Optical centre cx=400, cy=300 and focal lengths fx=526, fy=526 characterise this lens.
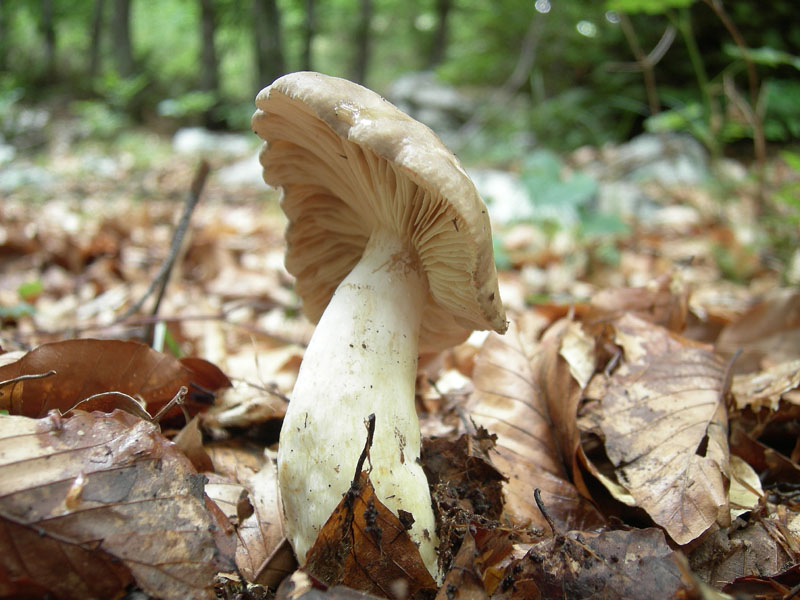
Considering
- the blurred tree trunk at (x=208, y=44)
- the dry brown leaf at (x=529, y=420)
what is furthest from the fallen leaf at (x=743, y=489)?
the blurred tree trunk at (x=208, y=44)

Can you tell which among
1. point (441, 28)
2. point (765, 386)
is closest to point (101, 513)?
point (765, 386)

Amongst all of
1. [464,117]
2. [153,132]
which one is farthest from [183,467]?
[153,132]

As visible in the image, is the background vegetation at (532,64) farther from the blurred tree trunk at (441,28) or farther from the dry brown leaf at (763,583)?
the dry brown leaf at (763,583)

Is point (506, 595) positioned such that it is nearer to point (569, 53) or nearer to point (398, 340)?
point (398, 340)

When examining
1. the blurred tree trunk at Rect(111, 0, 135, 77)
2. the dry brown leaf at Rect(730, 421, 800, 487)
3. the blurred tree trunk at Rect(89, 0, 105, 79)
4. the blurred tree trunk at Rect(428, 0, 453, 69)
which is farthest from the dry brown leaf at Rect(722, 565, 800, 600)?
the blurred tree trunk at Rect(89, 0, 105, 79)

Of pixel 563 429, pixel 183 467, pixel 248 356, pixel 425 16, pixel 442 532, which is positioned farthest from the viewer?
pixel 425 16

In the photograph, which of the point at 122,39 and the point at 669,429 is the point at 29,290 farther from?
the point at 122,39
